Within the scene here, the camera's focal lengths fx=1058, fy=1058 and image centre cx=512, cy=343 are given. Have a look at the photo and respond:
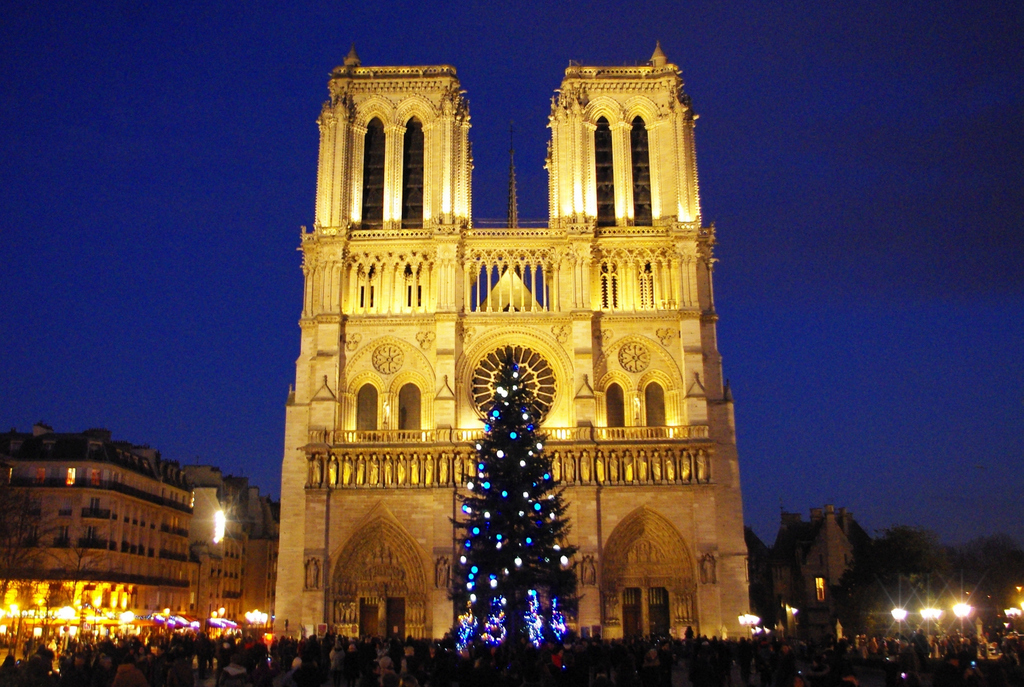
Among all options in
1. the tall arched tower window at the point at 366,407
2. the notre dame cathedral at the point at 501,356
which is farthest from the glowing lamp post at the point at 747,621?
the tall arched tower window at the point at 366,407

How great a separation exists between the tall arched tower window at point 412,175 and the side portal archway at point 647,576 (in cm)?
1526

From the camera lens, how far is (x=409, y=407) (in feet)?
135

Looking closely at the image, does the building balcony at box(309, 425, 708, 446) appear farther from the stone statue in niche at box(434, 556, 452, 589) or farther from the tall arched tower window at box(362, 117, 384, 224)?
the tall arched tower window at box(362, 117, 384, 224)

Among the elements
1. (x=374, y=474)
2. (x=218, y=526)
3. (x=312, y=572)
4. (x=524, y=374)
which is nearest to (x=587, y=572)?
(x=524, y=374)

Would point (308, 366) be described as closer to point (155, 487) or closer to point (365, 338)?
point (365, 338)

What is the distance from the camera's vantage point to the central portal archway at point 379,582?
1507 inches

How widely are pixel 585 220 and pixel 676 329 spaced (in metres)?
5.64

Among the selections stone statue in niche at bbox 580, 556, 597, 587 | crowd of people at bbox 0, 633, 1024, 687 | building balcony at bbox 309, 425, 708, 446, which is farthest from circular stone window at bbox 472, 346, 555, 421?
crowd of people at bbox 0, 633, 1024, 687

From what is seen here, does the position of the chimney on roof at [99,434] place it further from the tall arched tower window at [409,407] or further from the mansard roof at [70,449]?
the tall arched tower window at [409,407]

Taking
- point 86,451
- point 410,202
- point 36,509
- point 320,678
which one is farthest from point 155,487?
point 320,678

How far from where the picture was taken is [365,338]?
135ft

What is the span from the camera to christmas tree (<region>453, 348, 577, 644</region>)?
83.8 feet

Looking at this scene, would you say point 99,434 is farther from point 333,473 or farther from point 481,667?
point 481,667

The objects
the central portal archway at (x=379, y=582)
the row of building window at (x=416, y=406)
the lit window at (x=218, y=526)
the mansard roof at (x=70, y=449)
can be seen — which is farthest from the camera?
the lit window at (x=218, y=526)
